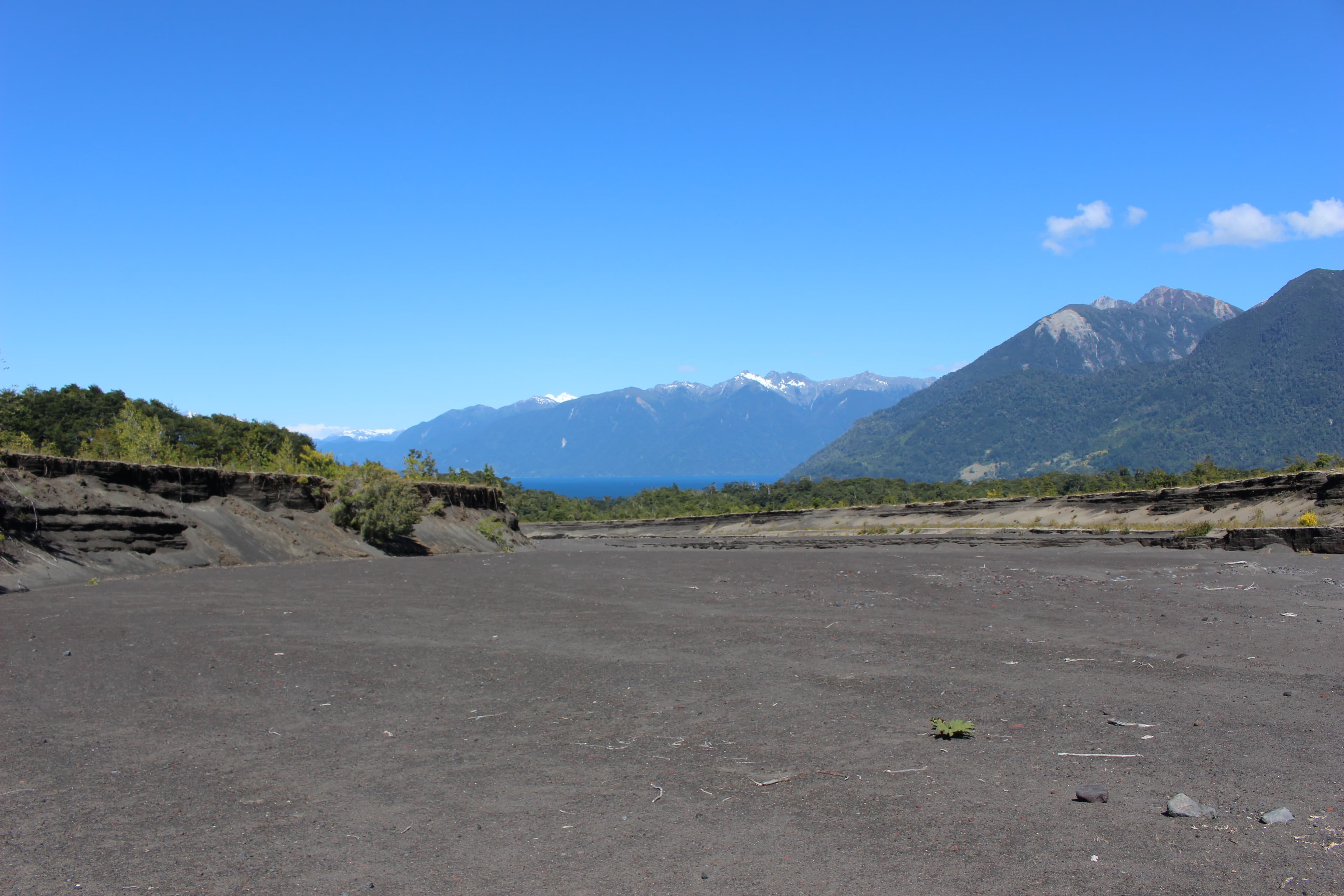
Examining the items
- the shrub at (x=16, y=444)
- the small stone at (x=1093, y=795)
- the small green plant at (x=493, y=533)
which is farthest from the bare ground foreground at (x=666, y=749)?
the small green plant at (x=493, y=533)

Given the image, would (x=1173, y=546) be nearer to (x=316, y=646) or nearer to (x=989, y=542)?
(x=989, y=542)

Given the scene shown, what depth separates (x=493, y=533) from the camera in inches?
1549

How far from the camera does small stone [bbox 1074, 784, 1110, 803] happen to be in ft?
17.5

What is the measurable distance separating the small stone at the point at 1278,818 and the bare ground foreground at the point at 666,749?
0.09 m

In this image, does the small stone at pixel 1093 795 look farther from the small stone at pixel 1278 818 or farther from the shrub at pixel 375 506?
the shrub at pixel 375 506

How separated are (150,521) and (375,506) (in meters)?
9.12

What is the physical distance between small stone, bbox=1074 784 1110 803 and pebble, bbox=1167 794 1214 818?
349 millimetres

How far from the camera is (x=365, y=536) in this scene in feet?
94.8

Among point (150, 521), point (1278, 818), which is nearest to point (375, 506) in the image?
point (150, 521)

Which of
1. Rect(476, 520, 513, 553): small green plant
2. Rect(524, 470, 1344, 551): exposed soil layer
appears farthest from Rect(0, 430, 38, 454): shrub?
Rect(524, 470, 1344, 551): exposed soil layer

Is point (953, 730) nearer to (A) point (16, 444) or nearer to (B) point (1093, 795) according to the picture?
(B) point (1093, 795)

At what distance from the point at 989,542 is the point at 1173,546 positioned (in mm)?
7123

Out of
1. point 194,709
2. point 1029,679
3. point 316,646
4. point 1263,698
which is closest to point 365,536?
point 316,646

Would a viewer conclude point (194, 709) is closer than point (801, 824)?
No
